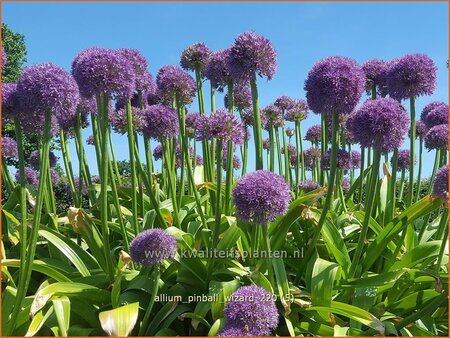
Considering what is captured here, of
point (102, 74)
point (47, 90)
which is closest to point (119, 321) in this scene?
point (47, 90)

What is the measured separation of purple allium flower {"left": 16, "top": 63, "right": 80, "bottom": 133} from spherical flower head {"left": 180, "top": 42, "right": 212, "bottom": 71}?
90.2 inches

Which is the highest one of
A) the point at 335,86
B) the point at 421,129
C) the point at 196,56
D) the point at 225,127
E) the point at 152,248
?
the point at 196,56

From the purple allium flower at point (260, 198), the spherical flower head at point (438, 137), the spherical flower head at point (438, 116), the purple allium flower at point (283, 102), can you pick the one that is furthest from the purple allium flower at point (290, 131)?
the purple allium flower at point (260, 198)

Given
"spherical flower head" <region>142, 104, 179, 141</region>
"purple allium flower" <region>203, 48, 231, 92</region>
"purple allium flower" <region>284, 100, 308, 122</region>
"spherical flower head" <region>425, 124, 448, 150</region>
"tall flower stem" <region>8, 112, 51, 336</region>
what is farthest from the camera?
"purple allium flower" <region>284, 100, 308, 122</region>

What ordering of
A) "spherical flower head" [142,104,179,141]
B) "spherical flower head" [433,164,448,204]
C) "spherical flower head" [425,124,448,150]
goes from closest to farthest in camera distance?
"spherical flower head" [433,164,448,204] < "spherical flower head" [142,104,179,141] < "spherical flower head" [425,124,448,150]

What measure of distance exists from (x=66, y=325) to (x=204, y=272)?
1136 mm

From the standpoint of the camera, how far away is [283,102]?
7652 millimetres

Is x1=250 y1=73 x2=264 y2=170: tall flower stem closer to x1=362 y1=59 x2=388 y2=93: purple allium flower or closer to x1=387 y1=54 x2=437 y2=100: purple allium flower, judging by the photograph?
x1=387 y1=54 x2=437 y2=100: purple allium flower

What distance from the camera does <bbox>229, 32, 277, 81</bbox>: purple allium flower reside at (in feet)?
13.4

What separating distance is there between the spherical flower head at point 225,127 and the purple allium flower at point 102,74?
721 millimetres

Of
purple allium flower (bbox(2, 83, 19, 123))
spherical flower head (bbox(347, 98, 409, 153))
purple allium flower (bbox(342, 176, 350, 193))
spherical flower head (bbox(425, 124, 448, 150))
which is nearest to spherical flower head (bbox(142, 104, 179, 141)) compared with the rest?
purple allium flower (bbox(2, 83, 19, 123))

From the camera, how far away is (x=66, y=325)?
3.45m

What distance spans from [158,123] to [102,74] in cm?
126

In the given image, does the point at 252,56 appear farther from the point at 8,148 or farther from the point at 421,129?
the point at 8,148
